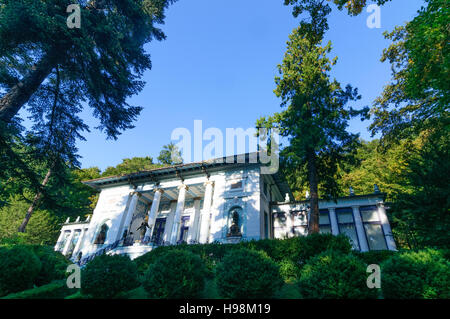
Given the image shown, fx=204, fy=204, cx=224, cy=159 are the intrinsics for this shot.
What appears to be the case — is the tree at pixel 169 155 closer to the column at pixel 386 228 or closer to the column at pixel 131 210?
the column at pixel 131 210

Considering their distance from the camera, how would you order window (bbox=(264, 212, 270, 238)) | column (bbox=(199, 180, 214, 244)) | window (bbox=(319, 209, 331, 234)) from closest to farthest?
column (bbox=(199, 180, 214, 244)) < window (bbox=(319, 209, 331, 234)) < window (bbox=(264, 212, 270, 238))

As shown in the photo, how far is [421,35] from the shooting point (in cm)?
947

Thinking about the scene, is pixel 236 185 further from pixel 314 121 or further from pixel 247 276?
pixel 247 276

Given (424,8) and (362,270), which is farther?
(424,8)

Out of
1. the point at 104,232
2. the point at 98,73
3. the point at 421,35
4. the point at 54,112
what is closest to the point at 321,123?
the point at 421,35

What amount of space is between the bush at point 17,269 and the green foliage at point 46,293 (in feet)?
2.45

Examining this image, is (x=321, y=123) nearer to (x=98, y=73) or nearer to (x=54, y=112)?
(x=98, y=73)

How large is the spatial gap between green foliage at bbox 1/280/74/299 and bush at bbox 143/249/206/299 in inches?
125

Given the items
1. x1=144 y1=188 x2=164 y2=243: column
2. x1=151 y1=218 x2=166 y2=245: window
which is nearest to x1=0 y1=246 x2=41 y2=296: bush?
x1=144 y1=188 x2=164 y2=243: column

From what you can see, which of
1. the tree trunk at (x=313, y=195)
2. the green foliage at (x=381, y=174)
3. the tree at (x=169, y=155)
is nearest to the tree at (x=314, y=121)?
the tree trunk at (x=313, y=195)

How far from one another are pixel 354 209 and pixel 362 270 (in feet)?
47.3

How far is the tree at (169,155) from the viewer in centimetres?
4369

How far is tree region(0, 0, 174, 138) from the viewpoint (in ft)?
26.7

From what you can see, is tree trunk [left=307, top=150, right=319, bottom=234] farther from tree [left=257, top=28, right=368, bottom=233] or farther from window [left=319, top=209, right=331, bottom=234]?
window [left=319, top=209, right=331, bottom=234]
